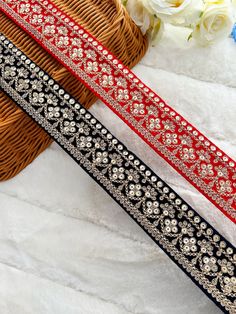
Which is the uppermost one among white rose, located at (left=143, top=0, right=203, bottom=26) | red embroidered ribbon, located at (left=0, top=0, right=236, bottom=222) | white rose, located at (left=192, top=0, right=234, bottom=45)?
white rose, located at (left=192, top=0, right=234, bottom=45)

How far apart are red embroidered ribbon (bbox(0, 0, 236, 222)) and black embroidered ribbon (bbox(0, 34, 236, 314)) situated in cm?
4

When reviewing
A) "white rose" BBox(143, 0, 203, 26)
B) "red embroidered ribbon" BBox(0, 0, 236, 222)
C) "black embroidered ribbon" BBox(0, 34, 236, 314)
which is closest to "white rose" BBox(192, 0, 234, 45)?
"white rose" BBox(143, 0, 203, 26)

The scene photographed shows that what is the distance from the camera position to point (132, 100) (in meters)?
0.86

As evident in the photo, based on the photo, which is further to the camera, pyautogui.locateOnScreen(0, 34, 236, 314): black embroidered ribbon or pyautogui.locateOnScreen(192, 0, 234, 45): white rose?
pyautogui.locateOnScreen(192, 0, 234, 45): white rose

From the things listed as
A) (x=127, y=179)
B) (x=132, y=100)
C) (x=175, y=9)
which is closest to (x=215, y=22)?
(x=175, y=9)

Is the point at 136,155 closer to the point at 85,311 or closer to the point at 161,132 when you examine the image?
the point at 161,132

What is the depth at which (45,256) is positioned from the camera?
0.83 metres

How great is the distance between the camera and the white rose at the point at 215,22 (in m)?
0.90

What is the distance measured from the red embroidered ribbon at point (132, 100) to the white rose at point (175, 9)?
110 mm

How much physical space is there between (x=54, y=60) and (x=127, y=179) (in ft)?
0.85

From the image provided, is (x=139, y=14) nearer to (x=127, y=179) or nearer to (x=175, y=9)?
(x=175, y=9)

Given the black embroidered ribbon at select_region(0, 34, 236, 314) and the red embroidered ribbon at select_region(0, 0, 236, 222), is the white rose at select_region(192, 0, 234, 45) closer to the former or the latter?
the red embroidered ribbon at select_region(0, 0, 236, 222)

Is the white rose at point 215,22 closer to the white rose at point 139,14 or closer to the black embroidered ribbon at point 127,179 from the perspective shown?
the white rose at point 139,14

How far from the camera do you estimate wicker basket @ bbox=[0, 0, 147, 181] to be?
0.86 m
